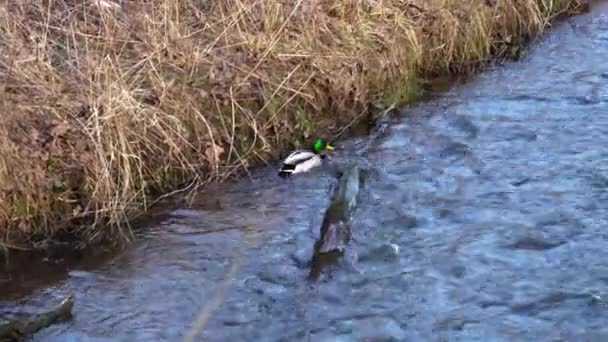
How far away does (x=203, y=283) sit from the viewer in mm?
5922

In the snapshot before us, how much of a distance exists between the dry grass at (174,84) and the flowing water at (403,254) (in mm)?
313

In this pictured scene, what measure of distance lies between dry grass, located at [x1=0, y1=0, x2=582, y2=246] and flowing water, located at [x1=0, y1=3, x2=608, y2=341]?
31cm

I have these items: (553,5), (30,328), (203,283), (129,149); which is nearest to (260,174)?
(129,149)

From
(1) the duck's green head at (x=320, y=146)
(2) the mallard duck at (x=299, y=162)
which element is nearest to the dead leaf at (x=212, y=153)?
(2) the mallard duck at (x=299, y=162)

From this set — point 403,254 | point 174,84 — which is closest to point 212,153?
point 174,84

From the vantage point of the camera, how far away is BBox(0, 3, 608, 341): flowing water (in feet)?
18.0

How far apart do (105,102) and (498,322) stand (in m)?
2.67

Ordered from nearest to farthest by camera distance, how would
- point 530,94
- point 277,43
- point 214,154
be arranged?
point 214,154
point 277,43
point 530,94

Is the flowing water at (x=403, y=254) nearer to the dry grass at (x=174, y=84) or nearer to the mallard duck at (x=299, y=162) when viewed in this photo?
the mallard duck at (x=299, y=162)

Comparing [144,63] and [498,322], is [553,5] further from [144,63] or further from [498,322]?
[498,322]

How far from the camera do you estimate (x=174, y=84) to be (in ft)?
23.5

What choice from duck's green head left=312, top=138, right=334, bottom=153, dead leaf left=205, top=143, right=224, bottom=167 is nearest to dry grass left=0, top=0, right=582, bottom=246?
dead leaf left=205, top=143, right=224, bottom=167

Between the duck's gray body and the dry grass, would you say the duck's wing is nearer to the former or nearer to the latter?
the duck's gray body

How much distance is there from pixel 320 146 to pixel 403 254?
58.4 inches
